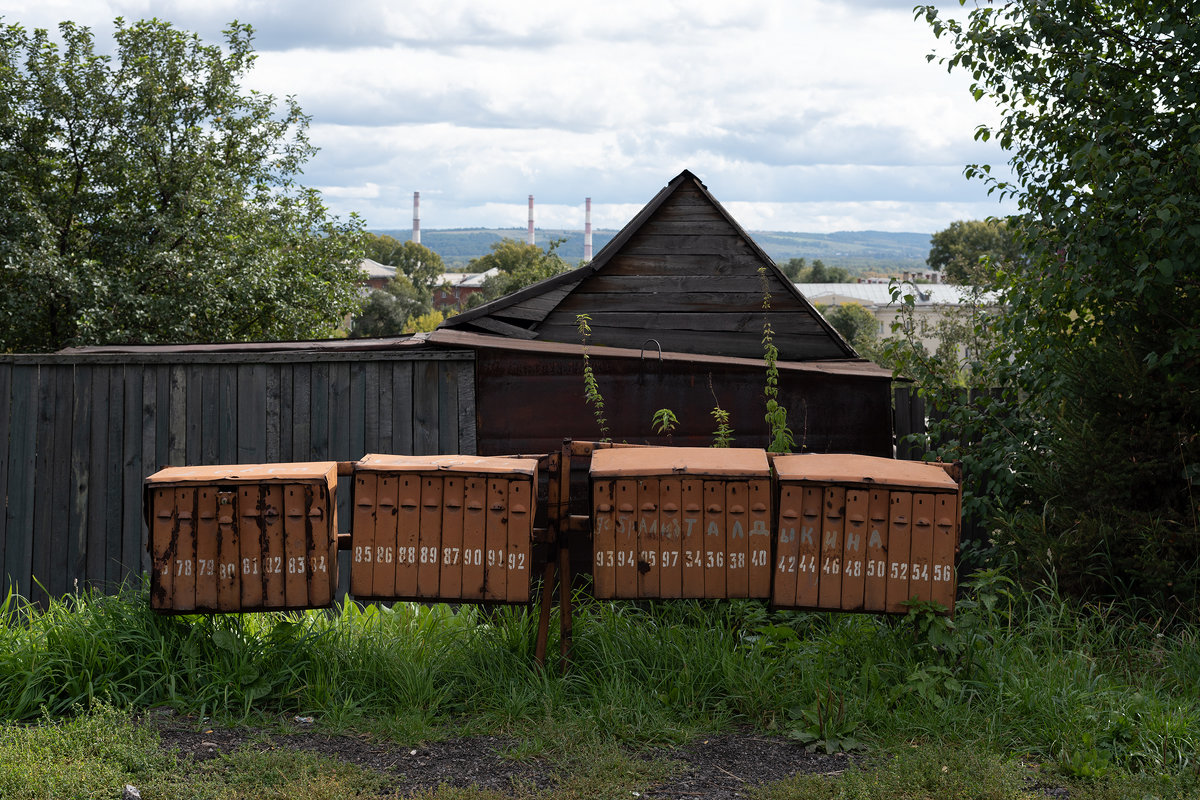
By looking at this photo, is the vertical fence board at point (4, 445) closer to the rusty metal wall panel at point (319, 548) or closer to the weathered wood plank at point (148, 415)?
the weathered wood plank at point (148, 415)

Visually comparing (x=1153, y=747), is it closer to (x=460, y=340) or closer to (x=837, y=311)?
(x=460, y=340)

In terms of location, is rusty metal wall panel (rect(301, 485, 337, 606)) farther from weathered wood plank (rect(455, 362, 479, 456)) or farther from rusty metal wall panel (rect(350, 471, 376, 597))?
weathered wood plank (rect(455, 362, 479, 456))

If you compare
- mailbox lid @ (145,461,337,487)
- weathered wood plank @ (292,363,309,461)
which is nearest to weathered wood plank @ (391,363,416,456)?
weathered wood plank @ (292,363,309,461)

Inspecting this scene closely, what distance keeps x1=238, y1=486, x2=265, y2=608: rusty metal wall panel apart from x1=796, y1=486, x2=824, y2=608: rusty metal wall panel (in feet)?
9.01

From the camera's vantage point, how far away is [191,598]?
4.71 meters

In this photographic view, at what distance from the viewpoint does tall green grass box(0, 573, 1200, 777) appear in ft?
14.5

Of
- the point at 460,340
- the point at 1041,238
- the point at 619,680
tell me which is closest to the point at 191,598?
the point at 619,680

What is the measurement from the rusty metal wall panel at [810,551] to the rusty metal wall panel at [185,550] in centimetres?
308

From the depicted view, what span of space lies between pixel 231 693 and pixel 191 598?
0.53m

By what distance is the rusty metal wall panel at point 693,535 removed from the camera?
4750mm

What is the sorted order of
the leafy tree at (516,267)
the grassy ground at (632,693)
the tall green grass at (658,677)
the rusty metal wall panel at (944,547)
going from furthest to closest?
the leafy tree at (516,267) → the rusty metal wall panel at (944,547) → the tall green grass at (658,677) → the grassy ground at (632,693)

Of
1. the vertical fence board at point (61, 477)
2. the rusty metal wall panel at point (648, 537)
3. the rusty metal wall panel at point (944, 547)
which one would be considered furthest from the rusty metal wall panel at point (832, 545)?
the vertical fence board at point (61, 477)

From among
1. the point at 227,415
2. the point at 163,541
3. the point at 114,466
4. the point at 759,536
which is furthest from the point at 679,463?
the point at 114,466

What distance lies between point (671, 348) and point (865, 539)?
357cm
